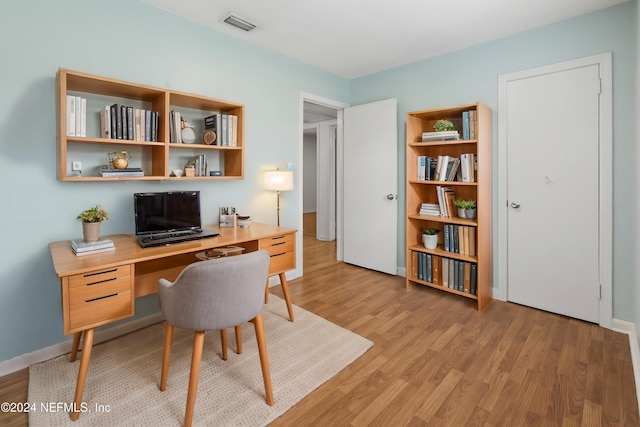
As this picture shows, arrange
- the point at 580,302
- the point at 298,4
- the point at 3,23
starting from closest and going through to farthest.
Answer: the point at 3,23, the point at 298,4, the point at 580,302

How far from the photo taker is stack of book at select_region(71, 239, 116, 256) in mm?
1869

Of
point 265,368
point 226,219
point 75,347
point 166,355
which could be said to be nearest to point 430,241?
point 226,219

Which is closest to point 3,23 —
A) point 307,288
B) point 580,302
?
point 307,288

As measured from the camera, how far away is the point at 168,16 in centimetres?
260

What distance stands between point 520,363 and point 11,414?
2961 mm

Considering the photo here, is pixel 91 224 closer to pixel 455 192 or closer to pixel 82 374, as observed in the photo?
pixel 82 374

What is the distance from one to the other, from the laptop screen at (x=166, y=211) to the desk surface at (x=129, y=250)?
15cm

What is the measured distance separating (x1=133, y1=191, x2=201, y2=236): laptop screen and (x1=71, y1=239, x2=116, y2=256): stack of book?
0.33 m

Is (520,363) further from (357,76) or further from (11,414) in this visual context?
(357,76)

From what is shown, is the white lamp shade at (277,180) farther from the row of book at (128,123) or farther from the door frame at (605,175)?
the door frame at (605,175)

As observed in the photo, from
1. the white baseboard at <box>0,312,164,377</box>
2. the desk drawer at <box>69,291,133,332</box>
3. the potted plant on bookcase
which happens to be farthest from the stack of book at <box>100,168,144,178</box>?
the white baseboard at <box>0,312,164,377</box>

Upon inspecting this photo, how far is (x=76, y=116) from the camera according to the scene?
204 cm

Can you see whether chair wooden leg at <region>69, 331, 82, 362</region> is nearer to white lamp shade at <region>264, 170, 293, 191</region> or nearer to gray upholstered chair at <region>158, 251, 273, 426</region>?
gray upholstered chair at <region>158, 251, 273, 426</region>

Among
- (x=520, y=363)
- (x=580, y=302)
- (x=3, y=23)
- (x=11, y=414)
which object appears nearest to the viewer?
(x=11, y=414)
